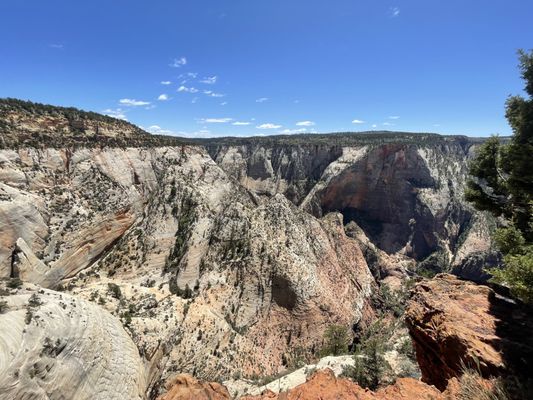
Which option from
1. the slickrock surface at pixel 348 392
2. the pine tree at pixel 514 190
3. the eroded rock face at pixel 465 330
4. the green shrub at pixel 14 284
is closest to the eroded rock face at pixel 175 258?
the green shrub at pixel 14 284

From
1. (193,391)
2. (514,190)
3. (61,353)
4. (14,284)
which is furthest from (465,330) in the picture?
(14,284)

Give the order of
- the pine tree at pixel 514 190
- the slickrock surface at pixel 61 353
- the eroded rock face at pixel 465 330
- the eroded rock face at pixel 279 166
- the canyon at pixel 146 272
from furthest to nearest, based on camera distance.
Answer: the eroded rock face at pixel 279 166 < the canyon at pixel 146 272 < the slickrock surface at pixel 61 353 < the pine tree at pixel 514 190 < the eroded rock face at pixel 465 330

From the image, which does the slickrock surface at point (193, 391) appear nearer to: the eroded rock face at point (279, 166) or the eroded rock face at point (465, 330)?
the eroded rock face at point (465, 330)

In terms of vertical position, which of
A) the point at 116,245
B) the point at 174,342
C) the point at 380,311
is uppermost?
the point at 116,245

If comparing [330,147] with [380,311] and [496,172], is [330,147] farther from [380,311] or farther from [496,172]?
[496,172]

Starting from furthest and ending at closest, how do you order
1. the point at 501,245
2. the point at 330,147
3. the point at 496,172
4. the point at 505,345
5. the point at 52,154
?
the point at 330,147 < the point at 52,154 < the point at 496,172 < the point at 501,245 < the point at 505,345

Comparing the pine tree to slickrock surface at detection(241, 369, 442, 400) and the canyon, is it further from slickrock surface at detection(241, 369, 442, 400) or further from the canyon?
slickrock surface at detection(241, 369, 442, 400)

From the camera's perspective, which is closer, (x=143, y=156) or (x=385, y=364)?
(x=385, y=364)

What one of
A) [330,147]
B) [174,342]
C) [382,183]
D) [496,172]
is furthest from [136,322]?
[330,147]

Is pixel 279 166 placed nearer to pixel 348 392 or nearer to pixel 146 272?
pixel 146 272
